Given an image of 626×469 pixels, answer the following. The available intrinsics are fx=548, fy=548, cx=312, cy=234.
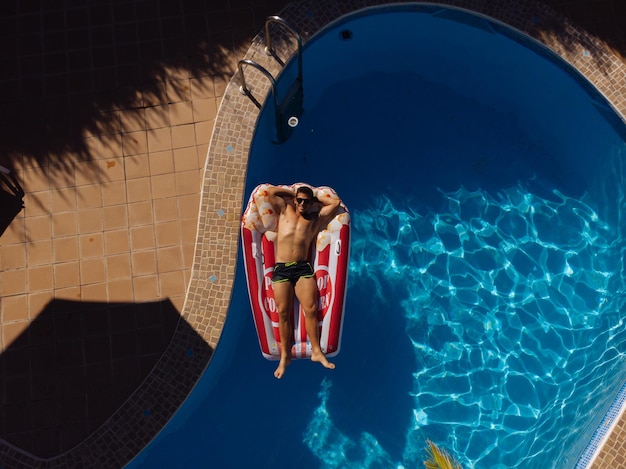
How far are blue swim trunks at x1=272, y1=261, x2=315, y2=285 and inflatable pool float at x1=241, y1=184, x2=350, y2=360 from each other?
0.09 meters

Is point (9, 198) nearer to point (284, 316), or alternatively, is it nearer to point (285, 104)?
point (285, 104)

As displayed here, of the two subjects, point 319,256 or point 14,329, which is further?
point 14,329

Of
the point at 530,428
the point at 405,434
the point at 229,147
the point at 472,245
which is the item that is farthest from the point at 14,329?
the point at 530,428

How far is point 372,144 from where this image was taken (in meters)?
7.13

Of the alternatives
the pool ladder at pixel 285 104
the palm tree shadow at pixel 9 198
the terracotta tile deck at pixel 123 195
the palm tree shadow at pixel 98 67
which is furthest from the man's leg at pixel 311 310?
the palm tree shadow at pixel 9 198

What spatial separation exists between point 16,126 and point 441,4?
5.44 metres

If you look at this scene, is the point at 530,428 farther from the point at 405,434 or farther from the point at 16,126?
the point at 16,126

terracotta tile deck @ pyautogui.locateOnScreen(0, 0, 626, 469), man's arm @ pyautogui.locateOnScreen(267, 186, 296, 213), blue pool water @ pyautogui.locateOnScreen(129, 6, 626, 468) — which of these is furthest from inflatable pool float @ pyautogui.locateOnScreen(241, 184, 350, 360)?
blue pool water @ pyautogui.locateOnScreen(129, 6, 626, 468)

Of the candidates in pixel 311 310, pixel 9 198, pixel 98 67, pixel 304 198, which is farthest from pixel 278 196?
pixel 9 198

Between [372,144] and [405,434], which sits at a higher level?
[372,144]

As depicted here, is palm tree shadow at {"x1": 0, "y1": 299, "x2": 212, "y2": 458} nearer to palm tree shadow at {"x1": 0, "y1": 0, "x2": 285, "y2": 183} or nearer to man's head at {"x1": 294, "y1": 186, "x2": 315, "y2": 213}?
palm tree shadow at {"x1": 0, "y1": 0, "x2": 285, "y2": 183}

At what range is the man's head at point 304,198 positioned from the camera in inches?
216

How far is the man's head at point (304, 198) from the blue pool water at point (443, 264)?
46.9 inches

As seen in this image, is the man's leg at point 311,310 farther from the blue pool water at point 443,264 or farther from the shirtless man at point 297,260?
the blue pool water at point 443,264
